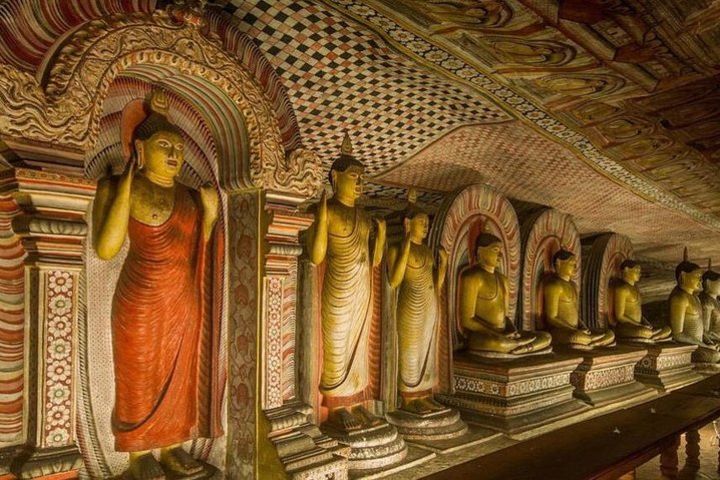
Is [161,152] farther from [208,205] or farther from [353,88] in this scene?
[353,88]

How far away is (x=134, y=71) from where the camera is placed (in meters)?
2.89

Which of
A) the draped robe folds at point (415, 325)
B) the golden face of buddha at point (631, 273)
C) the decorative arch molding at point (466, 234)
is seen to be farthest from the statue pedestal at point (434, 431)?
the golden face of buddha at point (631, 273)

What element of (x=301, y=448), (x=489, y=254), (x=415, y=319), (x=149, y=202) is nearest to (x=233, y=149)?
(x=149, y=202)

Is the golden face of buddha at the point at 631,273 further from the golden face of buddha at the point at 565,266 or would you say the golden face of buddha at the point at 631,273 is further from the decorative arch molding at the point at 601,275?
the golden face of buddha at the point at 565,266

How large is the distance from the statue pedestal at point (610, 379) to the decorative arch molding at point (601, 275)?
97 centimetres

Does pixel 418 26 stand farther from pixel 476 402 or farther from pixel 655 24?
pixel 476 402

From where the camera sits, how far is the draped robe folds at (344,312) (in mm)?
4070

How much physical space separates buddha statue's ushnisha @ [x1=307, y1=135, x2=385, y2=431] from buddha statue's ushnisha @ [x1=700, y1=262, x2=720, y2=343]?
28.2 ft

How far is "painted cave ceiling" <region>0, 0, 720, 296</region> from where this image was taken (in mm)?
3293

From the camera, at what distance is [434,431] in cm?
466

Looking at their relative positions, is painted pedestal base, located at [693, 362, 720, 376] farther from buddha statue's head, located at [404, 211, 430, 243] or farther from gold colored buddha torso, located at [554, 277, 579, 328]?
buddha statue's head, located at [404, 211, 430, 243]

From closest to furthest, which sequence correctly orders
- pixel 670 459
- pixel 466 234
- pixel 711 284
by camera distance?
pixel 670 459 < pixel 466 234 < pixel 711 284

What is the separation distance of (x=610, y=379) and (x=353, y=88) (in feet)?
16.4

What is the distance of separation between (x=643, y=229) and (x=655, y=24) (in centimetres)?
732
